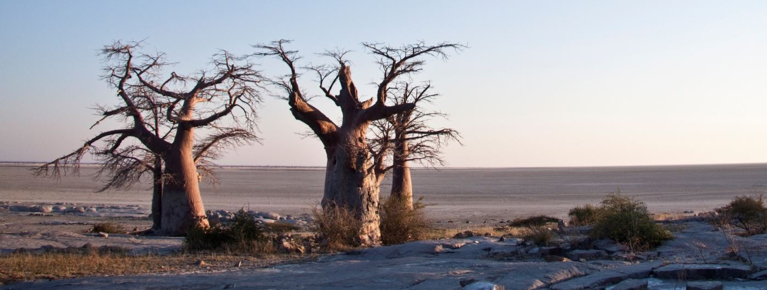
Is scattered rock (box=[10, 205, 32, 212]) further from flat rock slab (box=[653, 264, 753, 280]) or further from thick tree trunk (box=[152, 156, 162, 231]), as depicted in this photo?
flat rock slab (box=[653, 264, 753, 280])

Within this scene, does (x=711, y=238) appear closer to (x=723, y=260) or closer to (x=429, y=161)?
(x=723, y=260)

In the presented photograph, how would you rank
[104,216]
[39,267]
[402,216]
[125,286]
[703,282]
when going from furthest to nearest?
1. [104,216]
2. [402,216]
3. [39,267]
4. [125,286]
5. [703,282]

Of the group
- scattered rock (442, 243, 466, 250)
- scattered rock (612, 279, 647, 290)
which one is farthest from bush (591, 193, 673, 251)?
scattered rock (612, 279, 647, 290)

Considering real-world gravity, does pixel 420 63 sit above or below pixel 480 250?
above

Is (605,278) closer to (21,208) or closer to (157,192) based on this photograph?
(157,192)

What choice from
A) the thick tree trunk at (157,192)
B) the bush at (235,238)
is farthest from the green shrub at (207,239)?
the thick tree trunk at (157,192)

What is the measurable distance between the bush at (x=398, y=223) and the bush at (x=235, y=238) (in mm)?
3139

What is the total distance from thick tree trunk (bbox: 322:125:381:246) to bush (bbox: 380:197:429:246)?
3.76 feet

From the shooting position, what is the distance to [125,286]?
8.95 m

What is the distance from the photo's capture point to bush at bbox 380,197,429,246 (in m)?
16.8

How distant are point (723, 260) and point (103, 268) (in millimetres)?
8621

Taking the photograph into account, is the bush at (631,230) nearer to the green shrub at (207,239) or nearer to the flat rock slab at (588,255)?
the flat rock slab at (588,255)

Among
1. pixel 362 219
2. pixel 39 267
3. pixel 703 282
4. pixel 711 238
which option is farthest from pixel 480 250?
pixel 39 267

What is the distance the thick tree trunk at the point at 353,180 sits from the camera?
15.3 m
